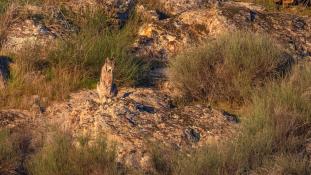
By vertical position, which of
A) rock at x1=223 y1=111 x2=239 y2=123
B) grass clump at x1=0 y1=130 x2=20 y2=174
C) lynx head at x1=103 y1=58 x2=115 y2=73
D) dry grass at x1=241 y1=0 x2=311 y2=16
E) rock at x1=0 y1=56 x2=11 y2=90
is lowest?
grass clump at x1=0 y1=130 x2=20 y2=174

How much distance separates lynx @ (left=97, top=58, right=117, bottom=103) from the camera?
8539 millimetres

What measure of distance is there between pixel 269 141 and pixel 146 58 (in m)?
3.36

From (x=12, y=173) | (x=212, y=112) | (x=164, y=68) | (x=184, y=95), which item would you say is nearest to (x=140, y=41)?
(x=164, y=68)

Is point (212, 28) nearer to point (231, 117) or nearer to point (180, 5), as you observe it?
point (180, 5)

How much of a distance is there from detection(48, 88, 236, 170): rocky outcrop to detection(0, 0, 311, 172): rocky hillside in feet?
0.04

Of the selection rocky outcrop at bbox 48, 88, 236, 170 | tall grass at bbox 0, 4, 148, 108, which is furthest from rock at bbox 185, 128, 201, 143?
tall grass at bbox 0, 4, 148, 108

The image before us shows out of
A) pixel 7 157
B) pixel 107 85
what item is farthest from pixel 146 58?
pixel 7 157

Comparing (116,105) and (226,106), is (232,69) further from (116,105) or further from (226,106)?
(116,105)

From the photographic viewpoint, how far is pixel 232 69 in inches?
355

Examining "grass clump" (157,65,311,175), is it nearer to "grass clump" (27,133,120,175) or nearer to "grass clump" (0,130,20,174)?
"grass clump" (27,133,120,175)

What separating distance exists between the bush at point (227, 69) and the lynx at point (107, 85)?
0.99 meters

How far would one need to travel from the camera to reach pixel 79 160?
6898 mm

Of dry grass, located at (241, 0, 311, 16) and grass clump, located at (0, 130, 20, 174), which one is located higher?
dry grass, located at (241, 0, 311, 16)

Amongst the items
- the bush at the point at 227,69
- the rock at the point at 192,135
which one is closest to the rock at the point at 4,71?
the bush at the point at 227,69
